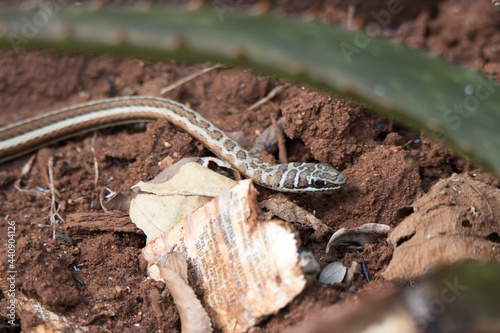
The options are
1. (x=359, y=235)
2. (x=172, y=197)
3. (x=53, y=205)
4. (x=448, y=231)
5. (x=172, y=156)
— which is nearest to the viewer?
(x=448, y=231)

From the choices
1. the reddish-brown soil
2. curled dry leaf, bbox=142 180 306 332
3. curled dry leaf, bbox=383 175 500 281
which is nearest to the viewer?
curled dry leaf, bbox=142 180 306 332

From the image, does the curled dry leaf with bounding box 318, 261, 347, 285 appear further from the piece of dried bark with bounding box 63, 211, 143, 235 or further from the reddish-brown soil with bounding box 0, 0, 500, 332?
the piece of dried bark with bounding box 63, 211, 143, 235

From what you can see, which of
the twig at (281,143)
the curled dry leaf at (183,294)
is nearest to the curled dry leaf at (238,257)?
the curled dry leaf at (183,294)

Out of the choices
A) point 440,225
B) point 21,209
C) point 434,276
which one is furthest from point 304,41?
point 21,209

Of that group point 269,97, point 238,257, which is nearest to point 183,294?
point 238,257

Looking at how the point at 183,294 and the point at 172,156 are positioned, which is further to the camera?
the point at 172,156

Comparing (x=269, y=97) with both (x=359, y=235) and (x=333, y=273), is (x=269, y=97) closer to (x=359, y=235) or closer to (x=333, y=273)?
(x=359, y=235)

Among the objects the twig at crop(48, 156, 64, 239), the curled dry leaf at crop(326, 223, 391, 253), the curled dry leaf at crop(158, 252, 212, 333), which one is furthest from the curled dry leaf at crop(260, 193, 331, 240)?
the twig at crop(48, 156, 64, 239)
